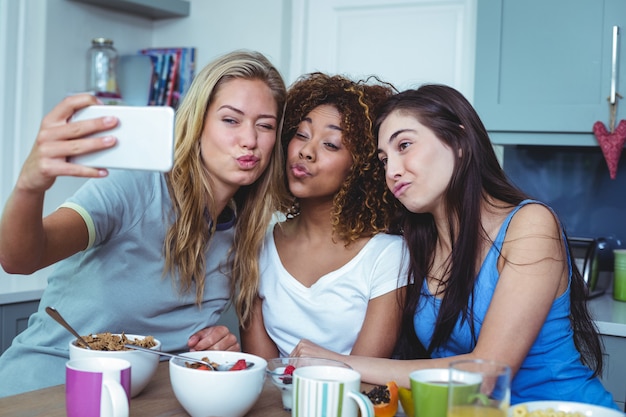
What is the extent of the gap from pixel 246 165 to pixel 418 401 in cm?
76

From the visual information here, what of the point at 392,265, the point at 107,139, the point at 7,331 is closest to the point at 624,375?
the point at 392,265

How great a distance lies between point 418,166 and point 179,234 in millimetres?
527

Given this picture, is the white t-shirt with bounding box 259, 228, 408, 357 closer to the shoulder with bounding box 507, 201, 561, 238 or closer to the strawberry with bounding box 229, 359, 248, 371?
the shoulder with bounding box 507, 201, 561, 238

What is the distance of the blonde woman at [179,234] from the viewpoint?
1.44 m

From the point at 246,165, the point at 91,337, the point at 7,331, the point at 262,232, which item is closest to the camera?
the point at 91,337

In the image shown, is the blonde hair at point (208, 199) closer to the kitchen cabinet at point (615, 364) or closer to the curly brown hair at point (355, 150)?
the curly brown hair at point (355, 150)

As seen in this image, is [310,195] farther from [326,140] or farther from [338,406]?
[338,406]

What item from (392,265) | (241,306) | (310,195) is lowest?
(241,306)

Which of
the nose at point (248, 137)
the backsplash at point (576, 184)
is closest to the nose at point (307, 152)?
the nose at point (248, 137)

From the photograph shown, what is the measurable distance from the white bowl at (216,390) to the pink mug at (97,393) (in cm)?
9

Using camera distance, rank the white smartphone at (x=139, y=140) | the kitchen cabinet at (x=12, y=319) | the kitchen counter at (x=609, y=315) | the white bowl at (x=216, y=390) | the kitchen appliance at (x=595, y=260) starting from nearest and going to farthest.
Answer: the white smartphone at (x=139, y=140) → the white bowl at (x=216, y=390) → the kitchen counter at (x=609, y=315) → the kitchen cabinet at (x=12, y=319) → the kitchen appliance at (x=595, y=260)

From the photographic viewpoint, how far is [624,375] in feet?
7.09

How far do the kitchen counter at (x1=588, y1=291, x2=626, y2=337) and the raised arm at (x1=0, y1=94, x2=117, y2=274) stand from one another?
5.18 feet

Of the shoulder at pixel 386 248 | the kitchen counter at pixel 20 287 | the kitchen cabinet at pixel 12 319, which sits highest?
the shoulder at pixel 386 248
